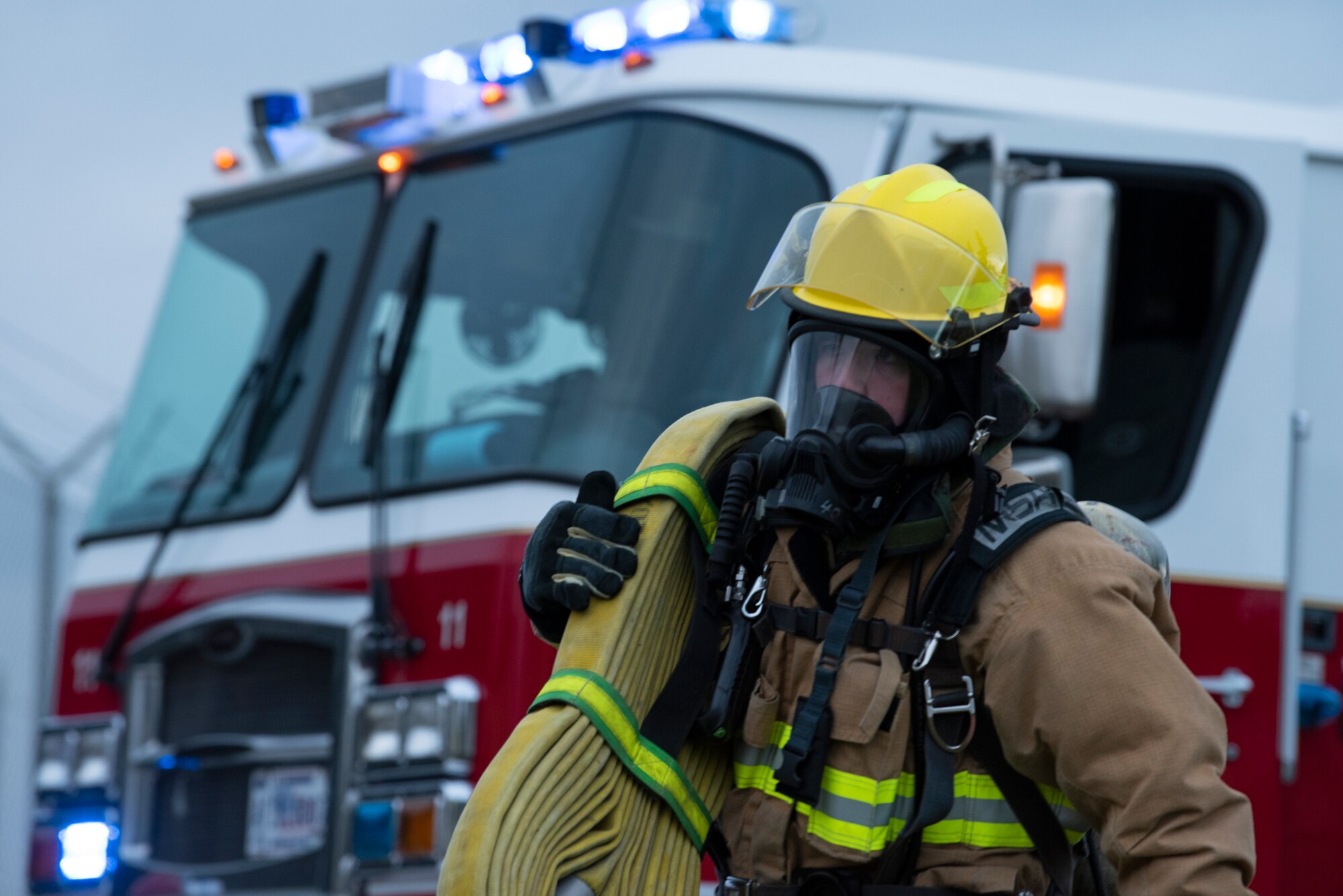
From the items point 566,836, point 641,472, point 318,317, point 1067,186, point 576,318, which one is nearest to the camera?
point 566,836

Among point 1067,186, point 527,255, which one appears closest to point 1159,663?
point 1067,186

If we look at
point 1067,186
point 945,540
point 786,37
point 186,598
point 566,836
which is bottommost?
point 186,598

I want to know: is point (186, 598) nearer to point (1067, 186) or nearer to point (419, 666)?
A: point (419, 666)

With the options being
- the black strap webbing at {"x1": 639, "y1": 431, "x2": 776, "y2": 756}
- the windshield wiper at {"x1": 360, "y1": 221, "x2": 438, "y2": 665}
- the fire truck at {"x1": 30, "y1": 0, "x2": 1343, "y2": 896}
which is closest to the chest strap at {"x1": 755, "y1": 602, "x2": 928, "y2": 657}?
the black strap webbing at {"x1": 639, "y1": 431, "x2": 776, "y2": 756}

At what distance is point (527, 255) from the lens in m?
4.13

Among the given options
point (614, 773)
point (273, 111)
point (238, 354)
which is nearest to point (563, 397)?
point (238, 354)

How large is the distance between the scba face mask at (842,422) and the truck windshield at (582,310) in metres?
1.52

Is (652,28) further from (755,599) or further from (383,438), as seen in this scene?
(755,599)

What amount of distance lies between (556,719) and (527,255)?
2087 mm

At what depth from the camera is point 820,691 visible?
2.12 metres

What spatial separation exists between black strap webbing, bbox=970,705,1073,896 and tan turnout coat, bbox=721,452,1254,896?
2 centimetres

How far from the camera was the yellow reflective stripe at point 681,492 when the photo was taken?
7.84 ft

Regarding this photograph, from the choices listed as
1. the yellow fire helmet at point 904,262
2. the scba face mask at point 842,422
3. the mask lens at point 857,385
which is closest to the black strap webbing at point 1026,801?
the scba face mask at point 842,422

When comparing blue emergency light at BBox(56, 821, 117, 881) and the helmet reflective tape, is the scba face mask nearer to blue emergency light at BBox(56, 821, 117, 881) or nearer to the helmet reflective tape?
the helmet reflective tape
